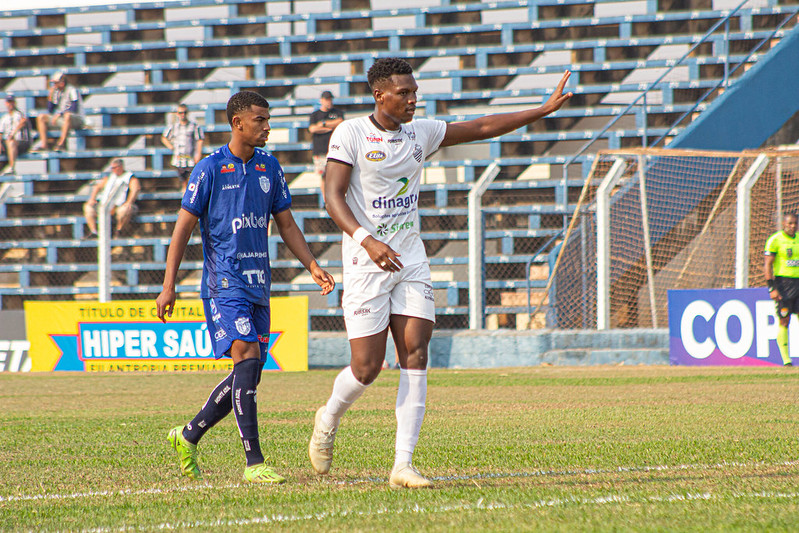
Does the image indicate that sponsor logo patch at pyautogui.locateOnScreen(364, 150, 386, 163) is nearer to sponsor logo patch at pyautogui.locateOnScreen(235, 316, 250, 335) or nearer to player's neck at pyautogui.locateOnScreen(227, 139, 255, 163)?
player's neck at pyautogui.locateOnScreen(227, 139, 255, 163)

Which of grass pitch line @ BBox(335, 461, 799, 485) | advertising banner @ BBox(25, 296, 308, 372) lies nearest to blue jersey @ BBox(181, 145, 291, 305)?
grass pitch line @ BBox(335, 461, 799, 485)

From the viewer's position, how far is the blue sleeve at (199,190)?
18.4 ft

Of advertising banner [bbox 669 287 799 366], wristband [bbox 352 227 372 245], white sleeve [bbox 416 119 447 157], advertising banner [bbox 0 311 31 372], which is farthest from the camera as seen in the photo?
advertising banner [bbox 0 311 31 372]

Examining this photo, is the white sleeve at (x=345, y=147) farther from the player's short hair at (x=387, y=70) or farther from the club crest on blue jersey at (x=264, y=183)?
the club crest on blue jersey at (x=264, y=183)

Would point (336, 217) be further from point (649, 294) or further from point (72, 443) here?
point (649, 294)

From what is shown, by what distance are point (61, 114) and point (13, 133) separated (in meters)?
1.18

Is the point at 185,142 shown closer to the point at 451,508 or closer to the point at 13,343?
the point at 13,343

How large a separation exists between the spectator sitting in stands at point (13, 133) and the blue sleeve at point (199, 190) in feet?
66.6

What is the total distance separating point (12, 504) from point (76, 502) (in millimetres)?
277

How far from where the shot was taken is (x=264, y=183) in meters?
5.76

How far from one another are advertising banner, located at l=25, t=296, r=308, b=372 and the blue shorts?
1179 cm

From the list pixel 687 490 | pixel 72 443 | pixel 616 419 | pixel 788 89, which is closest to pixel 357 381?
pixel 687 490

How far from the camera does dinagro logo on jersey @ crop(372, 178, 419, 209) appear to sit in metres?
5.33

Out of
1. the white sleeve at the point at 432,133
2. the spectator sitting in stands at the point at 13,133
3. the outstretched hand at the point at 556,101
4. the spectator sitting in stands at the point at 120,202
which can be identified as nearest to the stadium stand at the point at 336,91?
the spectator sitting in stands at the point at 13,133
